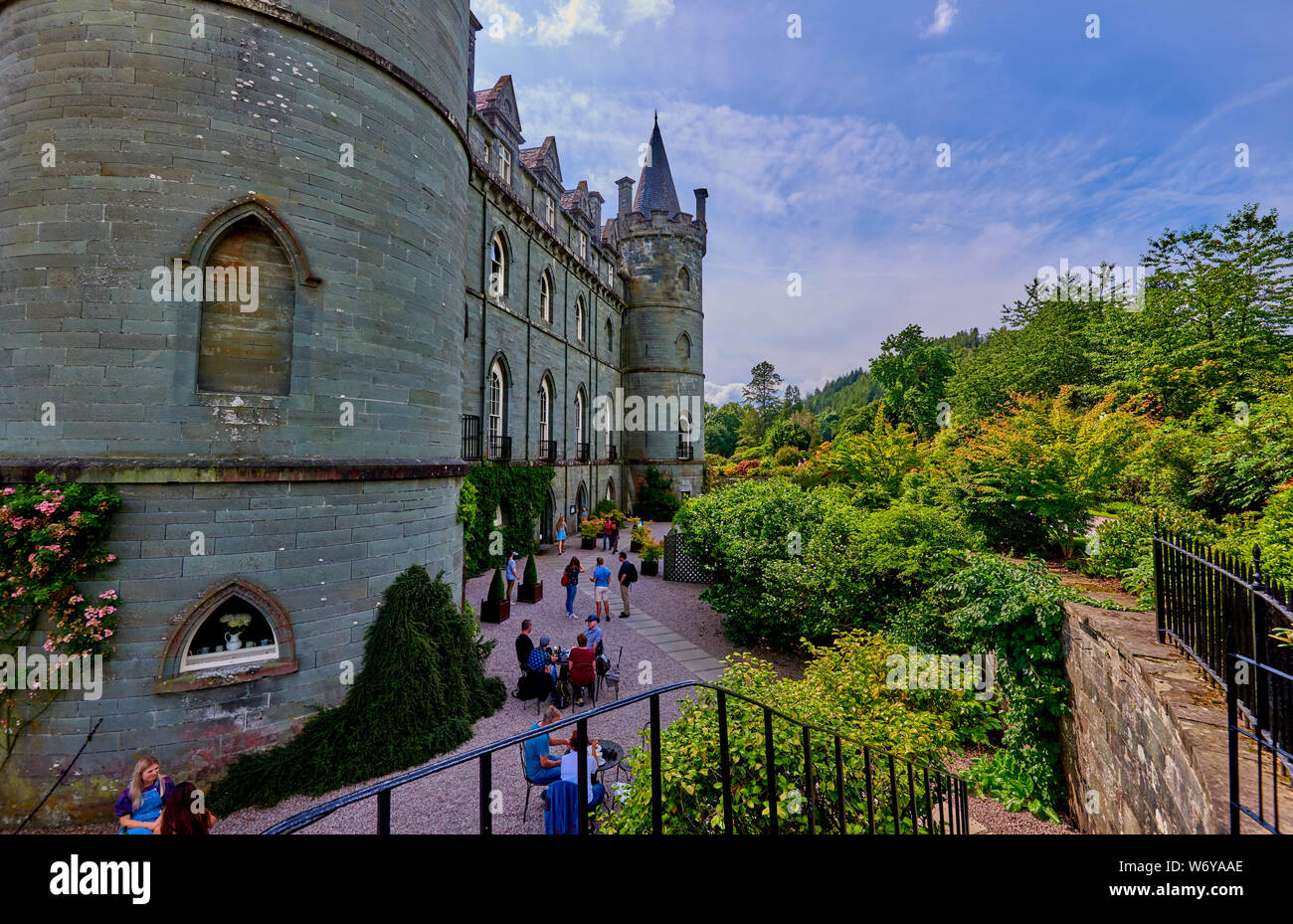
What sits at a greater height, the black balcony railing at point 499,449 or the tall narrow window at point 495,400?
the tall narrow window at point 495,400

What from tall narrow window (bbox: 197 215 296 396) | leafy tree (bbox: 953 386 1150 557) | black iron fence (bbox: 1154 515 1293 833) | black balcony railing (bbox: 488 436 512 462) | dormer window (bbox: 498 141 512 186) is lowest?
black iron fence (bbox: 1154 515 1293 833)

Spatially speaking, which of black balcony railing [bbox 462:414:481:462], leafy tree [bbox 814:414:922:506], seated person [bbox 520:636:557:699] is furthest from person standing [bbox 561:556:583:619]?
leafy tree [bbox 814:414:922:506]

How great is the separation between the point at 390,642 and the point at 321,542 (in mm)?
1721

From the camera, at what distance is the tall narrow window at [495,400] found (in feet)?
62.4

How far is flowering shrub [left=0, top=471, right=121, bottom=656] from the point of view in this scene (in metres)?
5.91

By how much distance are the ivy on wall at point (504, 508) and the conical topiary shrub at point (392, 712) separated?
7.01 m

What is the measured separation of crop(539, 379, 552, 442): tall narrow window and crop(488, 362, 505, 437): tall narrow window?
10.1ft

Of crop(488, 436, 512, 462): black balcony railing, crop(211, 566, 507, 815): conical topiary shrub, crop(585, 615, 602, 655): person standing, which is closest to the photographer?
crop(211, 566, 507, 815): conical topiary shrub

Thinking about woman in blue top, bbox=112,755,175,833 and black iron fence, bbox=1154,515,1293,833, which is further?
woman in blue top, bbox=112,755,175,833

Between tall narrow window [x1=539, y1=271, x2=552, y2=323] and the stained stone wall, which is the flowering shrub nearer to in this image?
the stained stone wall

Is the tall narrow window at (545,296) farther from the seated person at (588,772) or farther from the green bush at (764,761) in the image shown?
the green bush at (764,761)

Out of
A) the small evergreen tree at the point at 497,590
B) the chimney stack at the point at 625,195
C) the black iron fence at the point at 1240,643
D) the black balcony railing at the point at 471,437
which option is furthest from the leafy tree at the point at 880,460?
the chimney stack at the point at 625,195

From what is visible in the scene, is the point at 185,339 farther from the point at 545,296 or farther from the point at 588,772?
the point at 545,296

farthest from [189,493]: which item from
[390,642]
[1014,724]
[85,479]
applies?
[1014,724]
